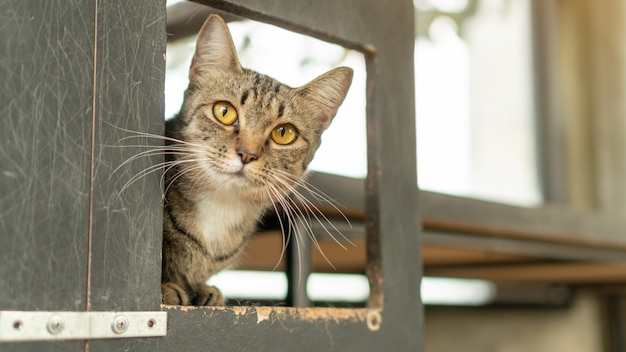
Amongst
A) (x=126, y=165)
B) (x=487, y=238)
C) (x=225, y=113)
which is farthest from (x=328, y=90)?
(x=487, y=238)

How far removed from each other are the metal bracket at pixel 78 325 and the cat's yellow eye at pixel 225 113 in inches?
18.1

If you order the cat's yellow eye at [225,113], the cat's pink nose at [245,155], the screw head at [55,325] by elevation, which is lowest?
the screw head at [55,325]

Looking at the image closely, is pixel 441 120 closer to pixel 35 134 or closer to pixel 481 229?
pixel 481 229

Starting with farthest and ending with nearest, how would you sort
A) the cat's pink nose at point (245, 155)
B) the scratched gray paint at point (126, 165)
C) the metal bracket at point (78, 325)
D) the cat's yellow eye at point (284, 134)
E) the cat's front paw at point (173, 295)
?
1. the cat's yellow eye at point (284, 134)
2. the cat's pink nose at point (245, 155)
3. the cat's front paw at point (173, 295)
4. the scratched gray paint at point (126, 165)
5. the metal bracket at point (78, 325)

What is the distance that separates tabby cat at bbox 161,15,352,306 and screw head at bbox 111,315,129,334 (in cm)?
26

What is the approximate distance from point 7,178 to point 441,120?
290 centimetres

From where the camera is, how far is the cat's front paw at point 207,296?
1.26 meters

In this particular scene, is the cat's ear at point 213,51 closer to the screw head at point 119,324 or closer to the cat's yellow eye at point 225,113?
the cat's yellow eye at point 225,113

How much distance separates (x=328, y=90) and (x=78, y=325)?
79 cm

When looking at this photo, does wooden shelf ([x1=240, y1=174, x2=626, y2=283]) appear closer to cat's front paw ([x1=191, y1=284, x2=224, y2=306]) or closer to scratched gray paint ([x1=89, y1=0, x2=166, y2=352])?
cat's front paw ([x1=191, y1=284, x2=224, y2=306])

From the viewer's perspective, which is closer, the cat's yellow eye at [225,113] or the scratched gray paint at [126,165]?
the scratched gray paint at [126,165]

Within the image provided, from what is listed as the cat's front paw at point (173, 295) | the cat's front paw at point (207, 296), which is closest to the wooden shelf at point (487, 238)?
the cat's front paw at point (207, 296)

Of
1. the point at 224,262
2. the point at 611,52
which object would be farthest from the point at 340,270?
the point at 224,262

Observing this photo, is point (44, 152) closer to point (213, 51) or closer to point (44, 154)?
point (44, 154)
